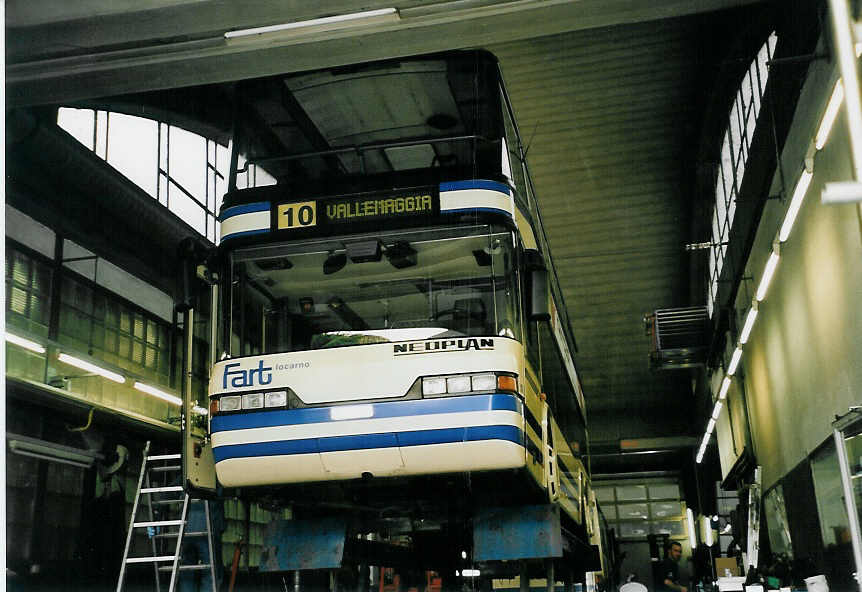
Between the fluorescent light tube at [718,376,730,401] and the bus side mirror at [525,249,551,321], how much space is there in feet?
15.0

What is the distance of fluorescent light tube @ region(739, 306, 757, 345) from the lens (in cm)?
1014

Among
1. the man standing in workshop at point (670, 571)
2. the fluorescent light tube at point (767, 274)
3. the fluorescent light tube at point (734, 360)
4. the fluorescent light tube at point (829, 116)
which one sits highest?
the fluorescent light tube at point (829, 116)

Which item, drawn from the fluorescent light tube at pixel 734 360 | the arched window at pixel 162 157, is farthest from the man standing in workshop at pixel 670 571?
the arched window at pixel 162 157

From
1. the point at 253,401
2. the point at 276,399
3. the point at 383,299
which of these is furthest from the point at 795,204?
the point at 253,401

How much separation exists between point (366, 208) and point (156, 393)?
616 centimetres

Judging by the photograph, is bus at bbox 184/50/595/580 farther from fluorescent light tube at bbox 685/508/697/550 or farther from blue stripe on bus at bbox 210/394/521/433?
fluorescent light tube at bbox 685/508/697/550

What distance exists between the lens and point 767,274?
9289mm

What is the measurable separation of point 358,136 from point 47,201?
410 centimetres

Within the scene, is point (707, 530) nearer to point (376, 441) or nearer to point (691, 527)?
point (691, 527)

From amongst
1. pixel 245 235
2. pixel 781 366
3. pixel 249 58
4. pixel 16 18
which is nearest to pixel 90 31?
pixel 16 18

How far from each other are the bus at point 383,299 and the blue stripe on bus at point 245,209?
1 cm

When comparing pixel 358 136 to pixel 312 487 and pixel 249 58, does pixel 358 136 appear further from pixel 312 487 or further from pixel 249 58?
pixel 312 487

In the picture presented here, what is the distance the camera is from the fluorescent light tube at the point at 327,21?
16.3 ft

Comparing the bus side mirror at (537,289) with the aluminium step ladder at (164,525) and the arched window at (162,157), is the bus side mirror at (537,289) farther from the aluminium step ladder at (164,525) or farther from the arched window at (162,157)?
the arched window at (162,157)
